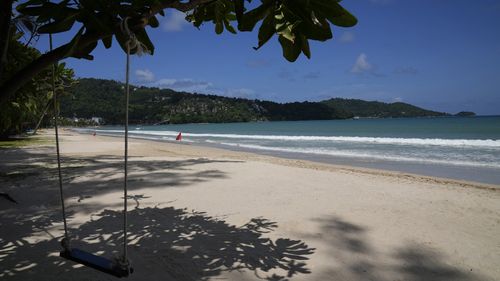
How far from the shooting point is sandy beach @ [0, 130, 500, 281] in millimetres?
3316

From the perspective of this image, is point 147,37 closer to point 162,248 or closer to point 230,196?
point 162,248

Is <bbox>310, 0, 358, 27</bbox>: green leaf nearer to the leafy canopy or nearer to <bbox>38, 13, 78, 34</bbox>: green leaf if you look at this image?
the leafy canopy

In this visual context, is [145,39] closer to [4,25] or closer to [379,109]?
[4,25]

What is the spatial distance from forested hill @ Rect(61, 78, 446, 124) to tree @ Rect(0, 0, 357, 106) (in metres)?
92.7

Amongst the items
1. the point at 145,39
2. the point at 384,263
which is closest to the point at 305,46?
the point at 145,39

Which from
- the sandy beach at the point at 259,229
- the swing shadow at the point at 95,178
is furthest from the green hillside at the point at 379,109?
the sandy beach at the point at 259,229

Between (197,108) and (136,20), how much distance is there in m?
127

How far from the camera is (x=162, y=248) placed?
376 cm

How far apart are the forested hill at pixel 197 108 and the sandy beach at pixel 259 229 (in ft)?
291

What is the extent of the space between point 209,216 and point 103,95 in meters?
108

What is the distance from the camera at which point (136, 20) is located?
7.14 feet

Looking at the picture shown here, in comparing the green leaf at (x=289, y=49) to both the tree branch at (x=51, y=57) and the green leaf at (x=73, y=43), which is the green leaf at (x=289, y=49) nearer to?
the tree branch at (x=51, y=57)

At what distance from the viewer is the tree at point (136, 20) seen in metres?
1.84

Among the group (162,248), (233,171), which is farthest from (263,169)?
(162,248)
